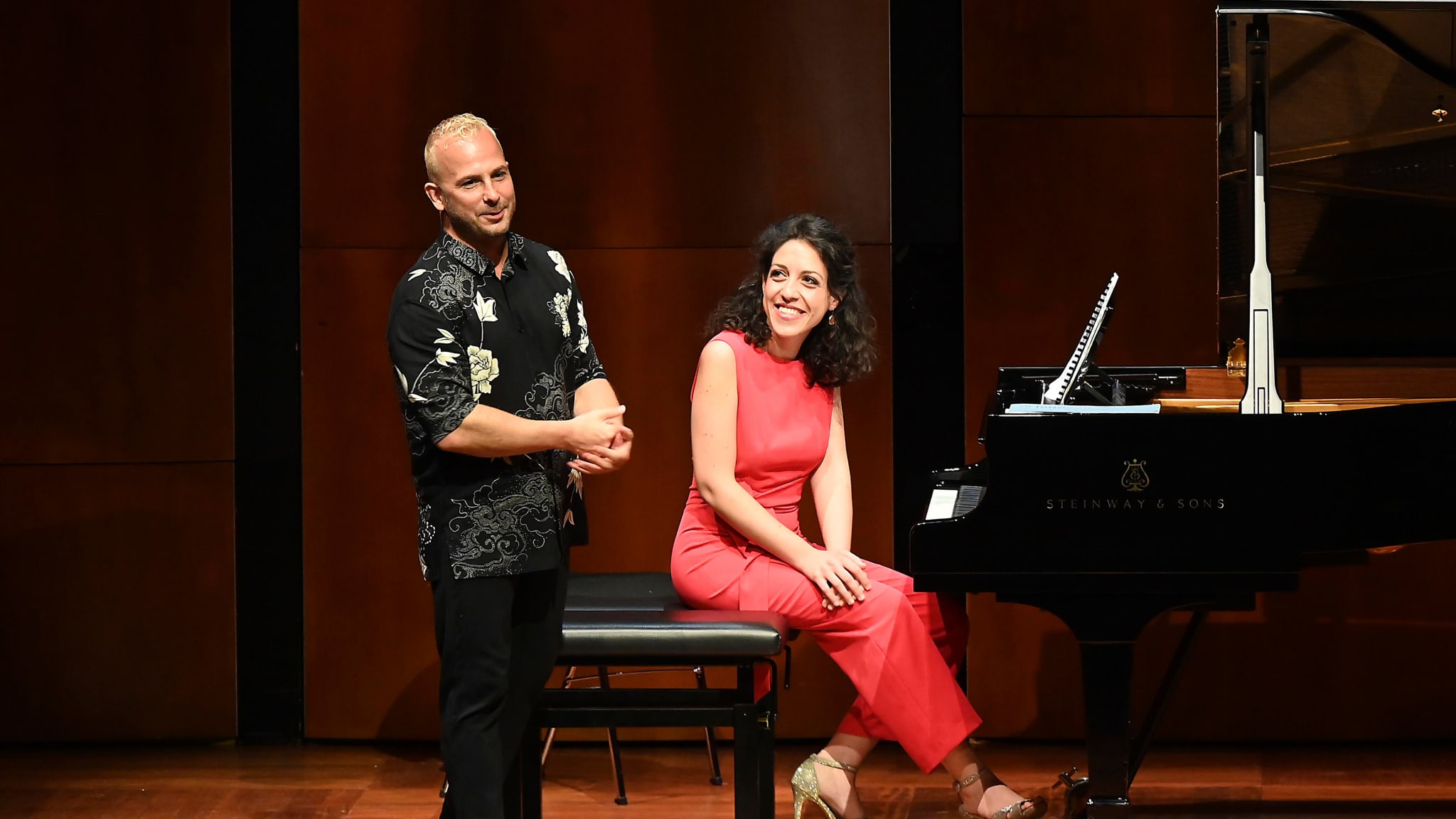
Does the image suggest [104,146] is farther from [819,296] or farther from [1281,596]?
[1281,596]

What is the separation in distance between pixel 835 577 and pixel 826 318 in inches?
23.9

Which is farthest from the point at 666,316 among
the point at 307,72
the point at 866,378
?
the point at 307,72

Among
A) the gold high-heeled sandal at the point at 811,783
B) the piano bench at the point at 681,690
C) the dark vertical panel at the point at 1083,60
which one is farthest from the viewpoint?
the dark vertical panel at the point at 1083,60

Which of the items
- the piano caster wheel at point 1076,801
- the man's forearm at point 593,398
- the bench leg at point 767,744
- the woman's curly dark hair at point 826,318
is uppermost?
the woman's curly dark hair at point 826,318

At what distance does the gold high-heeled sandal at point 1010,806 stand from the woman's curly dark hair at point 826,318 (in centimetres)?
90

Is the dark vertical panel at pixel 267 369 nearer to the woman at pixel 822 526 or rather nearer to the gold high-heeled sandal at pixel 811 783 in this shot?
the woman at pixel 822 526

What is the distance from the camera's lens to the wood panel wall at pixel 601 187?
12.9 feet

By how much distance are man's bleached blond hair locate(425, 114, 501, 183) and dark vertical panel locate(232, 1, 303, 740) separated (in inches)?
71.1

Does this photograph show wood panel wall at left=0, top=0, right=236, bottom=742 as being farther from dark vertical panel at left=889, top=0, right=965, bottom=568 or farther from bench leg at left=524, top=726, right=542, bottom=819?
dark vertical panel at left=889, top=0, right=965, bottom=568

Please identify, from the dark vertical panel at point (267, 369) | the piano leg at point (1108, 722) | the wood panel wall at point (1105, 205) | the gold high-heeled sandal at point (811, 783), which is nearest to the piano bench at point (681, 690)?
the gold high-heeled sandal at point (811, 783)

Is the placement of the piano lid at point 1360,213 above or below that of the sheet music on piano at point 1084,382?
above

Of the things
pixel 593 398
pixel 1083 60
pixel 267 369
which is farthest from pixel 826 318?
pixel 267 369

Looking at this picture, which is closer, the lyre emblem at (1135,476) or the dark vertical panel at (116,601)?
the lyre emblem at (1135,476)

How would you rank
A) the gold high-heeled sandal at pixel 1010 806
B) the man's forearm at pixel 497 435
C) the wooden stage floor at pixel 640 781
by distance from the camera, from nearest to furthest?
the man's forearm at pixel 497 435 → the gold high-heeled sandal at pixel 1010 806 → the wooden stage floor at pixel 640 781
